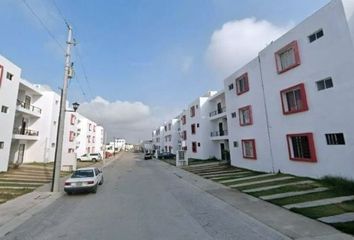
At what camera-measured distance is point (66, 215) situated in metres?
9.46

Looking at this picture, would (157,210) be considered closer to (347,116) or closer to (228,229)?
(228,229)

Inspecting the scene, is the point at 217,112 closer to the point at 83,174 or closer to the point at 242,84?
the point at 242,84

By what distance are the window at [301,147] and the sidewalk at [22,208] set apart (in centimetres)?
1581

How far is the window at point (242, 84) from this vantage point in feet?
73.0

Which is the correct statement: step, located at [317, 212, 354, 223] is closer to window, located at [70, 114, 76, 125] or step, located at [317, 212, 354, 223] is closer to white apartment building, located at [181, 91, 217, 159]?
white apartment building, located at [181, 91, 217, 159]

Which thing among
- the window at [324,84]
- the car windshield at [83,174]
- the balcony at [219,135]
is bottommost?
the car windshield at [83,174]

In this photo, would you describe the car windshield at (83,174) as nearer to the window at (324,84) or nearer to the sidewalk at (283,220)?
the sidewalk at (283,220)

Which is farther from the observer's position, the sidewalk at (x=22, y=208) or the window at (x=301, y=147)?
the window at (x=301, y=147)

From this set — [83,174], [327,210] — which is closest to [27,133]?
[83,174]

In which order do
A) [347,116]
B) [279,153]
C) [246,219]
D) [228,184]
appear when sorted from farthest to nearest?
1. [279,153]
2. [228,184]
3. [347,116]
4. [246,219]

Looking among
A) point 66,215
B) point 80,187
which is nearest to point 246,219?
point 66,215

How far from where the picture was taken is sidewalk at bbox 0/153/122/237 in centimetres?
848

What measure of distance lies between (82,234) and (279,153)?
15.3 metres

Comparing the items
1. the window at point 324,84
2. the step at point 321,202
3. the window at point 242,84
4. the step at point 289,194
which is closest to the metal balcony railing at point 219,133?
the window at point 242,84
